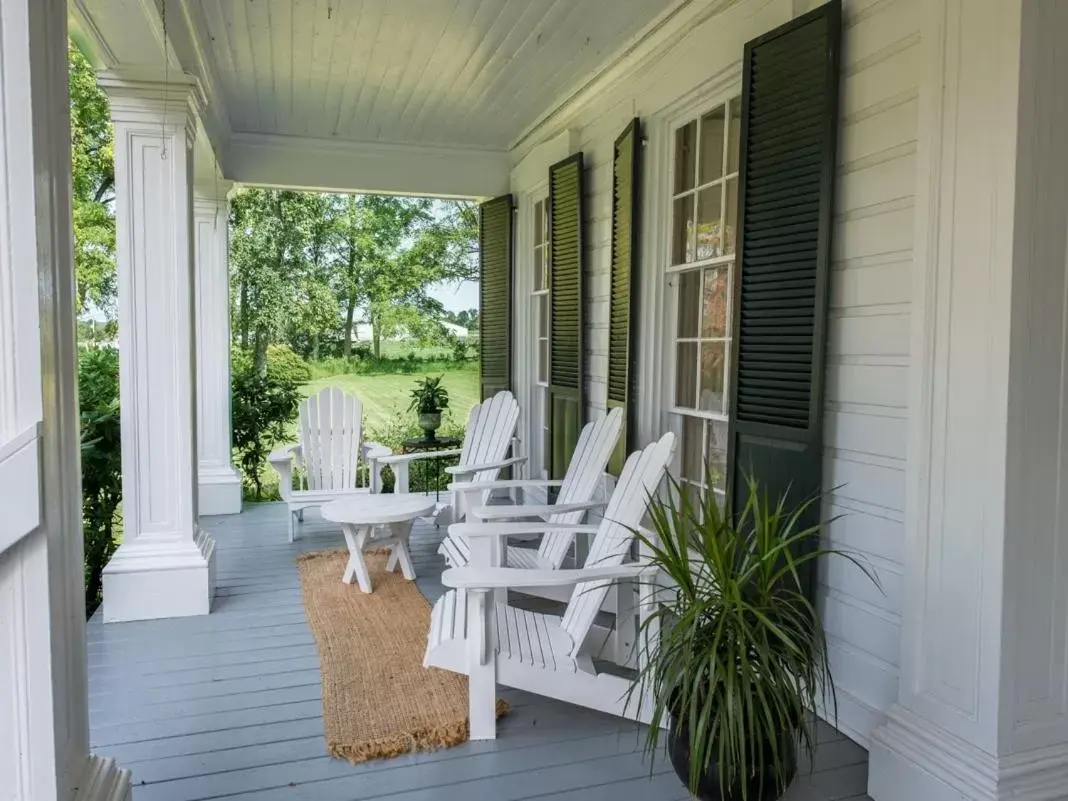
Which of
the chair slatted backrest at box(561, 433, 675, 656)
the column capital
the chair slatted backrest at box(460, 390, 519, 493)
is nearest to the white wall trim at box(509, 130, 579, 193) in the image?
the chair slatted backrest at box(460, 390, 519, 493)

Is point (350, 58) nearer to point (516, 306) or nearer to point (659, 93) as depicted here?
point (659, 93)

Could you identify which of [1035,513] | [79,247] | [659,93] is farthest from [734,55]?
[79,247]

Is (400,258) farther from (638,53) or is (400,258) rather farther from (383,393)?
(638,53)

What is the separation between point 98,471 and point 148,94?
2.14 meters

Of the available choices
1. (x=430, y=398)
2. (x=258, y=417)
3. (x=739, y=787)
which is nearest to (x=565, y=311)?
(x=430, y=398)

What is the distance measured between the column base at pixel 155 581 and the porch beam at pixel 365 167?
3.10m

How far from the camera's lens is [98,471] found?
4.30 m

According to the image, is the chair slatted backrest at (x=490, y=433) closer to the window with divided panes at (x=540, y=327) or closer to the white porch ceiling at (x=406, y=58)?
the window with divided panes at (x=540, y=327)

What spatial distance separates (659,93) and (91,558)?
4.12m

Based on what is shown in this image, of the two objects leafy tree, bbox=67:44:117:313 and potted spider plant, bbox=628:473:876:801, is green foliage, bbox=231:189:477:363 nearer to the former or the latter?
leafy tree, bbox=67:44:117:313

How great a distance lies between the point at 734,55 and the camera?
9.76ft

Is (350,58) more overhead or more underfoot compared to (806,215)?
more overhead

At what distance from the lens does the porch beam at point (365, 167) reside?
5559 millimetres

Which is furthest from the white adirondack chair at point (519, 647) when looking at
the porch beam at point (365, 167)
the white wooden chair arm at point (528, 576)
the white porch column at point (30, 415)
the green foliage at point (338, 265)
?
the green foliage at point (338, 265)
